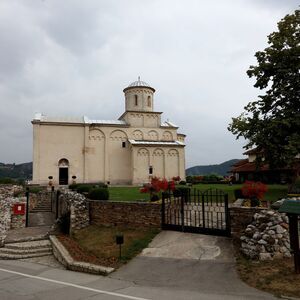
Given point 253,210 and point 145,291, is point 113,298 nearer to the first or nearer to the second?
point 145,291

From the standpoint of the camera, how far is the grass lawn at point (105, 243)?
1160 cm

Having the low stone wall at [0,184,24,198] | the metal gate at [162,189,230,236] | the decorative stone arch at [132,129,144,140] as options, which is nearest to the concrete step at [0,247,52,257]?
the metal gate at [162,189,230,236]

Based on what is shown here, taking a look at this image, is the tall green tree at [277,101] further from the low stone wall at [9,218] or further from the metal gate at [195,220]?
the low stone wall at [9,218]

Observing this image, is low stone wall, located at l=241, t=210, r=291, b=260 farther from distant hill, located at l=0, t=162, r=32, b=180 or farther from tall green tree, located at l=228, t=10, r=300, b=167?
distant hill, located at l=0, t=162, r=32, b=180

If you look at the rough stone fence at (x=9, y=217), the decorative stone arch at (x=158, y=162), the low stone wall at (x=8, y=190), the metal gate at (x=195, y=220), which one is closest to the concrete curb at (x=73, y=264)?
the metal gate at (x=195, y=220)

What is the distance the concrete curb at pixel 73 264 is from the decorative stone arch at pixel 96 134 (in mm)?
33371

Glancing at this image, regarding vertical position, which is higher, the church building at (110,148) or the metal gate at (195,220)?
the church building at (110,148)

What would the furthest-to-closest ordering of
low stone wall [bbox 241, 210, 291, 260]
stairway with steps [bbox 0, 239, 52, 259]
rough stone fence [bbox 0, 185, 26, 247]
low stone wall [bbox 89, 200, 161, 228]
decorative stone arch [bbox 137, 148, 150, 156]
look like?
decorative stone arch [bbox 137, 148, 150, 156] → rough stone fence [bbox 0, 185, 26, 247] → stairway with steps [bbox 0, 239, 52, 259] → low stone wall [bbox 89, 200, 161, 228] → low stone wall [bbox 241, 210, 291, 260]

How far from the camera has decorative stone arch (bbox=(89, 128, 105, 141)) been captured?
4669cm

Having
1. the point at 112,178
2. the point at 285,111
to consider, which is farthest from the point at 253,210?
the point at 112,178

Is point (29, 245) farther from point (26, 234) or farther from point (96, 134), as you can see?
point (96, 134)

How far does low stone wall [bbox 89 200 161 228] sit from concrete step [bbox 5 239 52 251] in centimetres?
249

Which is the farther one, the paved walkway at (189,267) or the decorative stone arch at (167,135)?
the decorative stone arch at (167,135)

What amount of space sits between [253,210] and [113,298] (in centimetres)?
580
